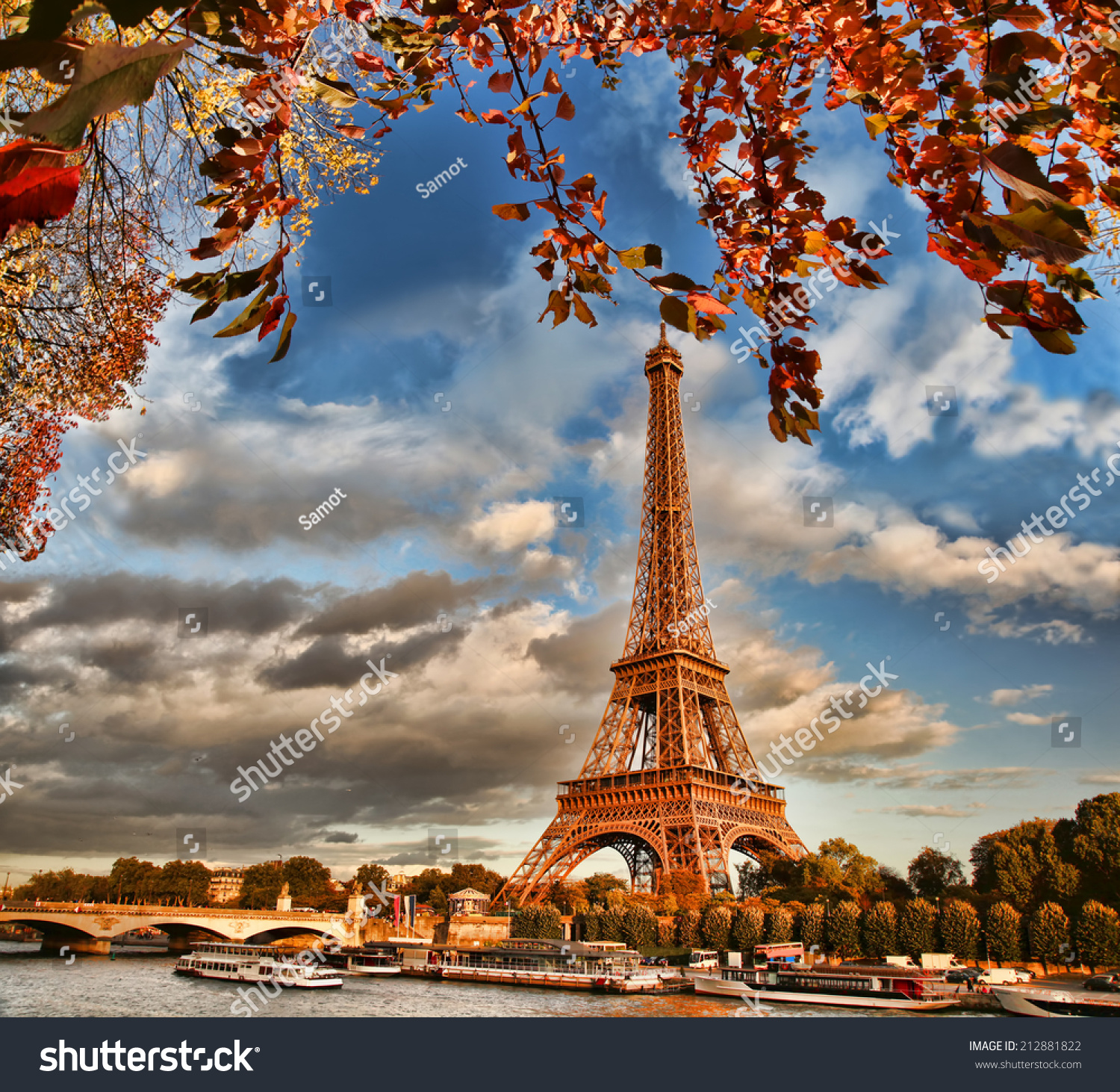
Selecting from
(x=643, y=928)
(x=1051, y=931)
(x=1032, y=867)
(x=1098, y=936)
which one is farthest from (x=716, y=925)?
(x=1098, y=936)

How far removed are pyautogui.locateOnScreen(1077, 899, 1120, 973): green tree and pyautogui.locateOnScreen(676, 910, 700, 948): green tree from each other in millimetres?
16331

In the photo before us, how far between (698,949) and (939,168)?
43.2 m

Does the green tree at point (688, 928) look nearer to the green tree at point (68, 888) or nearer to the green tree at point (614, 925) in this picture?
the green tree at point (614, 925)

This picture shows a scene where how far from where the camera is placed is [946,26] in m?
2.64

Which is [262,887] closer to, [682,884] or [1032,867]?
[682,884]

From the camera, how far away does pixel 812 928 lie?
38.3m

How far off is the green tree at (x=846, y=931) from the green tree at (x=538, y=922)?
50.2ft

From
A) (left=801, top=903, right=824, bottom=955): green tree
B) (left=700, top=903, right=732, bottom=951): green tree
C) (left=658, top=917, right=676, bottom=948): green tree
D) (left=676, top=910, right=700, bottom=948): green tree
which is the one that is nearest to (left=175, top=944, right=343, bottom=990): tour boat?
(left=658, top=917, right=676, bottom=948): green tree

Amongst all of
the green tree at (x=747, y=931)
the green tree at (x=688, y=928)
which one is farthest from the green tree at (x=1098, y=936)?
the green tree at (x=688, y=928)

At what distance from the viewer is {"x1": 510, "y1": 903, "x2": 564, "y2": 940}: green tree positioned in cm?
4325

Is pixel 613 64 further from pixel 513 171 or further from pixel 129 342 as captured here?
pixel 129 342

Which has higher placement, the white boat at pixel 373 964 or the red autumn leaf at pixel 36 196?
the red autumn leaf at pixel 36 196

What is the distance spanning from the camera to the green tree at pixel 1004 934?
3294cm
